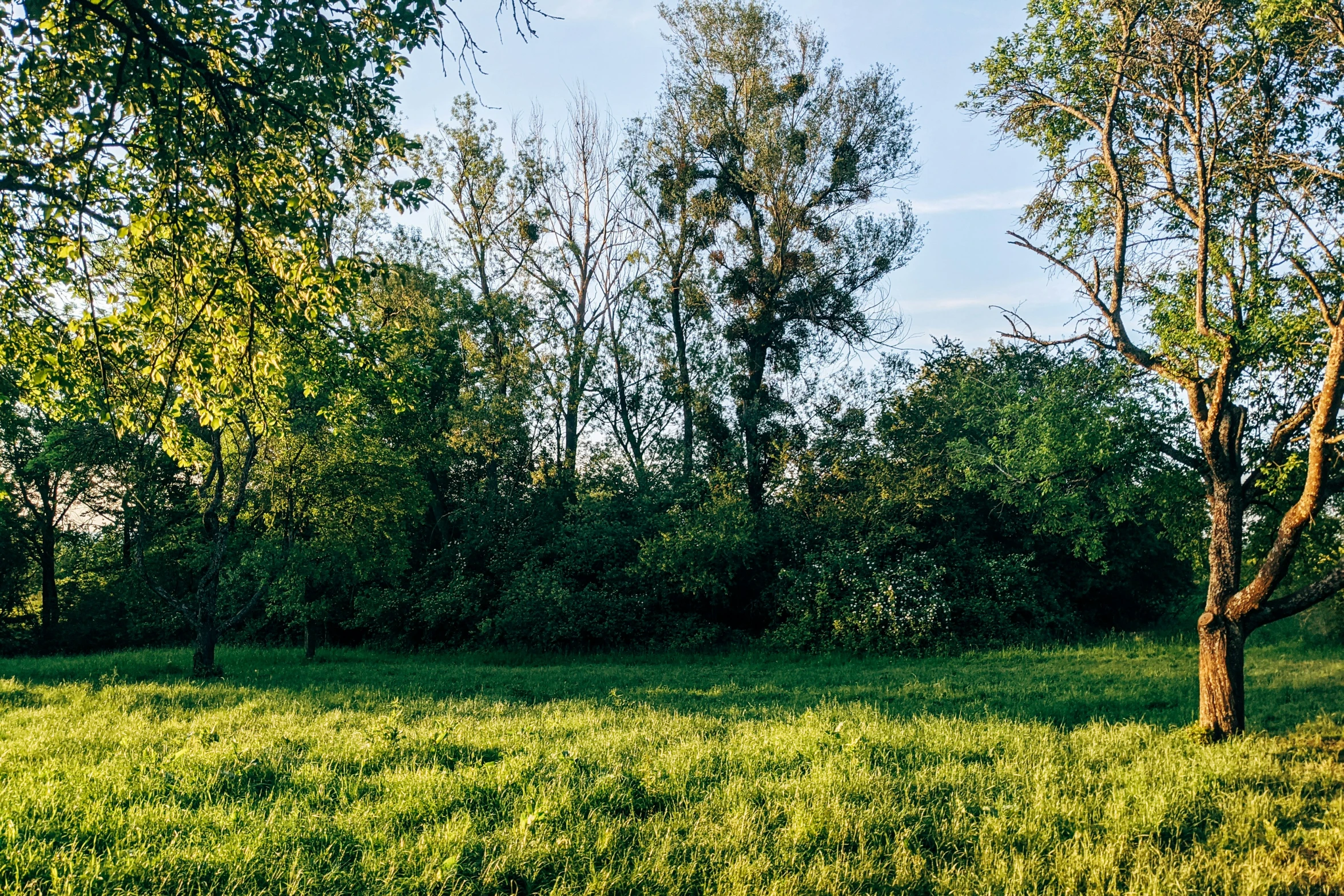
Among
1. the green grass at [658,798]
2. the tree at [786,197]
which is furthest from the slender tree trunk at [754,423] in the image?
the green grass at [658,798]

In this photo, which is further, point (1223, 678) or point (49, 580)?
point (49, 580)

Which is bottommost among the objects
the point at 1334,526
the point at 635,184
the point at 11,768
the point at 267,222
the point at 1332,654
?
the point at 1332,654

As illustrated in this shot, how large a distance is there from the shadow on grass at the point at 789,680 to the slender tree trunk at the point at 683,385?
8410mm

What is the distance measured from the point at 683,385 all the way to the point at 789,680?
13.9 m

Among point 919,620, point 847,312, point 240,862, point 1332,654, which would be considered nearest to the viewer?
point 240,862

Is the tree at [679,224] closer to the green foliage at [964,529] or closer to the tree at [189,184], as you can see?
the green foliage at [964,529]

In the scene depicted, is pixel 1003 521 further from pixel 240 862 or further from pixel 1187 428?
pixel 240 862

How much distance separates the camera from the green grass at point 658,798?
462 centimetres

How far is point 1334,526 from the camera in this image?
1182 centimetres

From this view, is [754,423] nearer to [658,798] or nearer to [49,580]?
→ [658,798]

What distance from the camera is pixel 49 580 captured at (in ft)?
92.4

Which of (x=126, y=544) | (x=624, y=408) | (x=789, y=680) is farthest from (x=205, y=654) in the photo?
(x=624, y=408)

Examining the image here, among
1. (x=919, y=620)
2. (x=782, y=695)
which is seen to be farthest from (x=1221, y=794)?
(x=919, y=620)

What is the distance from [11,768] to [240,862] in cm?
381
